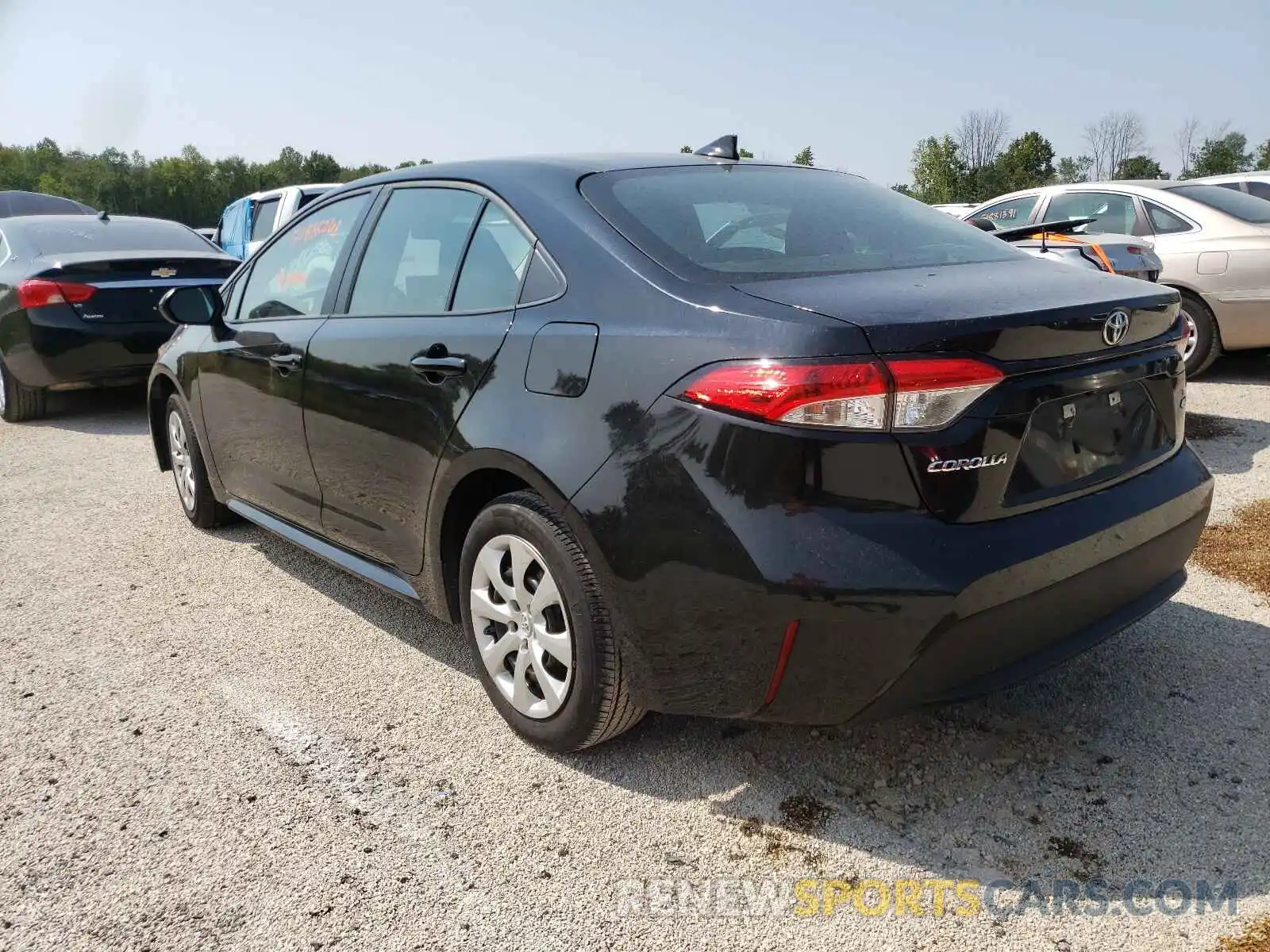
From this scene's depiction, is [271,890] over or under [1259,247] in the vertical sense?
under

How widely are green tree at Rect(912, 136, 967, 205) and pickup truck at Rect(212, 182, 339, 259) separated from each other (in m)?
49.6

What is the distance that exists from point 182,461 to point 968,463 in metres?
4.13

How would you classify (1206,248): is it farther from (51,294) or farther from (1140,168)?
(1140,168)

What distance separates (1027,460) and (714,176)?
1.39 m

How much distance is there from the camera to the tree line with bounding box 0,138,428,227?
3656 inches

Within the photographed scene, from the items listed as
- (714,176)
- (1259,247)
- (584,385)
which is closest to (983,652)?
(584,385)

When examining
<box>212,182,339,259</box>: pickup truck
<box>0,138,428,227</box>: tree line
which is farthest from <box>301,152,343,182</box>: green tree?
<box>212,182,339,259</box>: pickup truck

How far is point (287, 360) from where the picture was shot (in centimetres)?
358

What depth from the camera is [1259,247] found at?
7219 millimetres

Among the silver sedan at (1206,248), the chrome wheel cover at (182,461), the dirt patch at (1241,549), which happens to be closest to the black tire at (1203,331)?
the silver sedan at (1206,248)

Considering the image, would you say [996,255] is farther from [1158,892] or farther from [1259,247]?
[1259,247]

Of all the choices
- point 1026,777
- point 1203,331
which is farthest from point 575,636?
point 1203,331

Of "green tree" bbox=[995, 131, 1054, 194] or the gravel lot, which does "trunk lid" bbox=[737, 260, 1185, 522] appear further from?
"green tree" bbox=[995, 131, 1054, 194]

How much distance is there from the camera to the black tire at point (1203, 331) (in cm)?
743
